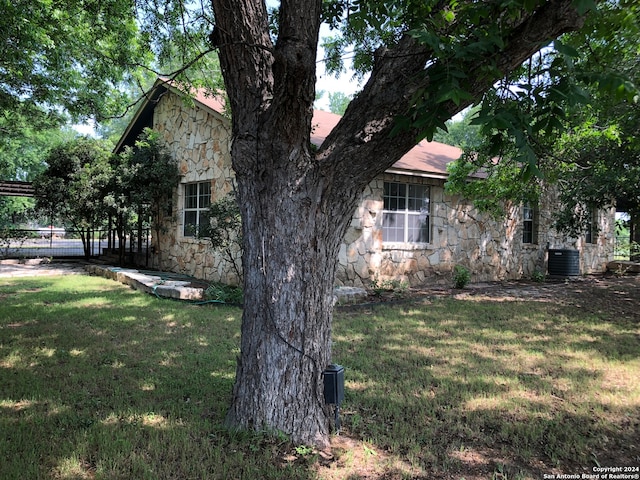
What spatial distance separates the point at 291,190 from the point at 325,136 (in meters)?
8.10

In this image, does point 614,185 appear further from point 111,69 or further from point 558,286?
point 111,69

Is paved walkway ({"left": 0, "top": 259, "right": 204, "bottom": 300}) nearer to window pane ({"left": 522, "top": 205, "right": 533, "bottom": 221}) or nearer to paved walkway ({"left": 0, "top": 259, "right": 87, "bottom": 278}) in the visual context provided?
paved walkway ({"left": 0, "top": 259, "right": 87, "bottom": 278})

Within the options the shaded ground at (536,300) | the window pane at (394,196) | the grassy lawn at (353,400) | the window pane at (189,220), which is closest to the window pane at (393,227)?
the window pane at (394,196)

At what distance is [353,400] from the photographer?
384 centimetres

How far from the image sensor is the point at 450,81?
7.05 feet

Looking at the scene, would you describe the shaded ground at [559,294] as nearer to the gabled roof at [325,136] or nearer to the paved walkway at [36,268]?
the gabled roof at [325,136]

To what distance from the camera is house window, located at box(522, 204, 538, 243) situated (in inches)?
551

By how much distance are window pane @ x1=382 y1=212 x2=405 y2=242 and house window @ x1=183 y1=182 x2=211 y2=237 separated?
456cm

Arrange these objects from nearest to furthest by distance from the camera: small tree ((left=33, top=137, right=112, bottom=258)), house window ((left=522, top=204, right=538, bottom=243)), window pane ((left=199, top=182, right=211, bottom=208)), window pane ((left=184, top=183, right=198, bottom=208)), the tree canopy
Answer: the tree canopy < window pane ((left=199, top=182, right=211, bottom=208)) < window pane ((left=184, top=183, right=198, bottom=208)) < small tree ((left=33, top=137, right=112, bottom=258)) < house window ((left=522, top=204, right=538, bottom=243))

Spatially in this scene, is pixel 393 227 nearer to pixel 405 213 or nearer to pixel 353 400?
pixel 405 213

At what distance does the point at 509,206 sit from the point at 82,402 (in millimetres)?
12136

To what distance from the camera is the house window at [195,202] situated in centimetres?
1146

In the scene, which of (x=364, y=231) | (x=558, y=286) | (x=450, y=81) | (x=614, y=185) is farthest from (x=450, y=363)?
(x=558, y=286)

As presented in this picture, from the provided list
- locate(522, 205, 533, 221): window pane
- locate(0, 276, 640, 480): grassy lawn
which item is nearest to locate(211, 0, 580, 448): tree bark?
locate(0, 276, 640, 480): grassy lawn
